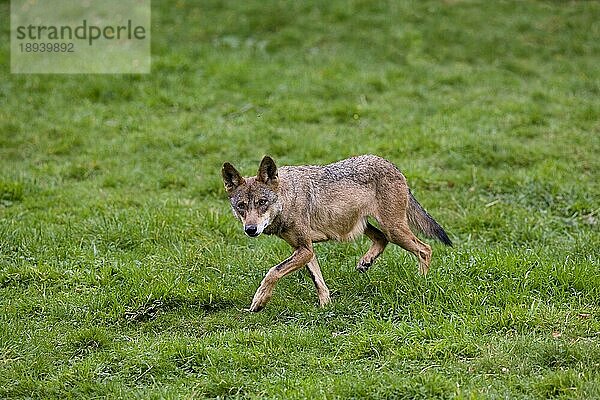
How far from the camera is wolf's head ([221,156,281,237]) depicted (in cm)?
718

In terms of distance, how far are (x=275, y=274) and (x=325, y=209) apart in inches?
33.6

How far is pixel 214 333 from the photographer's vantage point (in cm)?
701

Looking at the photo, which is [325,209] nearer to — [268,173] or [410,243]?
[268,173]

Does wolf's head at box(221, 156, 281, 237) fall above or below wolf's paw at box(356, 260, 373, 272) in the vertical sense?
above

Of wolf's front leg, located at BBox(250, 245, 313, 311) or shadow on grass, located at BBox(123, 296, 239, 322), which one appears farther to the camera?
shadow on grass, located at BBox(123, 296, 239, 322)

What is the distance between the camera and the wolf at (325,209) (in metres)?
7.30

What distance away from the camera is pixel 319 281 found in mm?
7633

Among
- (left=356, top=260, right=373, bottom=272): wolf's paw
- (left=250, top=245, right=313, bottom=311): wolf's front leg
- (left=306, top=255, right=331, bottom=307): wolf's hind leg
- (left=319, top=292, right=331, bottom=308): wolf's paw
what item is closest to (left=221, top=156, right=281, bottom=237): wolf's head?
(left=250, top=245, right=313, bottom=311): wolf's front leg

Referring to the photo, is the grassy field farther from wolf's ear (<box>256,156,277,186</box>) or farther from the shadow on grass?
wolf's ear (<box>256,156,277,186</box>)

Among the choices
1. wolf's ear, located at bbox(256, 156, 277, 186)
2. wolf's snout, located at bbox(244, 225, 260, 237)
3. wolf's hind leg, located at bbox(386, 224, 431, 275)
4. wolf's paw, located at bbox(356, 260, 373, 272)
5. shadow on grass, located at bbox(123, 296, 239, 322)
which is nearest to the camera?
wolf's snout, located at bbox(244, 225, 260, 237)

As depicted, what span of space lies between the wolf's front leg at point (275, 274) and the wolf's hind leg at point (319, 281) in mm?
264

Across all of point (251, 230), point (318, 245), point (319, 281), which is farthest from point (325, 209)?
point (318, 245)

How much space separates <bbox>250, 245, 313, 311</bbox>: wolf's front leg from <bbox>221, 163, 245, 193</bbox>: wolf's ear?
2.56 feet

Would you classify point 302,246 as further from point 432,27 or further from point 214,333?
point 432,27
